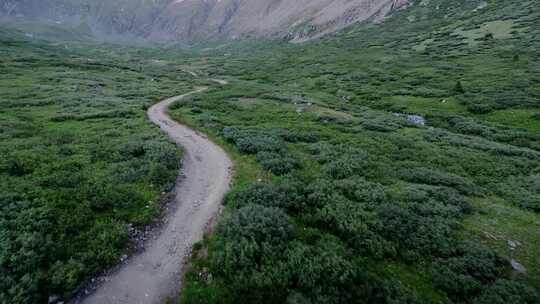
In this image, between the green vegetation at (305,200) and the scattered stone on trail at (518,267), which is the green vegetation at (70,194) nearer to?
the green vegetation at (305,200)

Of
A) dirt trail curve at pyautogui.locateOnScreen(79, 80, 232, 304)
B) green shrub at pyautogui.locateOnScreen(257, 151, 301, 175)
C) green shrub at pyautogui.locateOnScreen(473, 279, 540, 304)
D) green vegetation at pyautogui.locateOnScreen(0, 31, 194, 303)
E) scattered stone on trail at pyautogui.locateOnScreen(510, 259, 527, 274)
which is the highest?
green vegetation at pyautogui.locateOnScreen(0, 31, 194, 303)

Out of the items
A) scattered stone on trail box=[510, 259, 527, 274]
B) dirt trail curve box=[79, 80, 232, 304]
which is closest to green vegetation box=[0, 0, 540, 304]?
scattered stone on trail box=[510, 259, 527, 274]

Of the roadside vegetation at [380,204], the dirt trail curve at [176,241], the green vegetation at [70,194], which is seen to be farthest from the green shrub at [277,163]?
the green vegetation at [70,194]

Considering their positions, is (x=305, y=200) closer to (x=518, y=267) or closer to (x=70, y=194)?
(x=518, y=267)

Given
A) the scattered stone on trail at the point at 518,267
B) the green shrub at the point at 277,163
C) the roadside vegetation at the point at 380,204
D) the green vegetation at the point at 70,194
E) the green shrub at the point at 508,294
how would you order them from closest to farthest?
1. the green shrub at the point at 508,294
2. the green vegetation at the point at 70,194
3. the roadside vegetation at the point at 380,204
4. the scattered stone on trail at the point at 518,267
5. the green shrub at the point at 277,163

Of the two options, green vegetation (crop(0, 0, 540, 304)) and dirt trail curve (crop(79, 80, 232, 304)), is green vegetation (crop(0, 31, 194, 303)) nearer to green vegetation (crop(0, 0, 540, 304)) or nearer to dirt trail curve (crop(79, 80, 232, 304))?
green vegetation (crop(0, 0, 540, 304))

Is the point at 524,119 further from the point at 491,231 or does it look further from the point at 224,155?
the point at 224,155

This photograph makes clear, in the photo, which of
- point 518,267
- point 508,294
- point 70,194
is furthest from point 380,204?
point 70,194

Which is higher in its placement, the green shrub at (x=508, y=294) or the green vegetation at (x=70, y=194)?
the green vegetation at (x=70, y=194)
